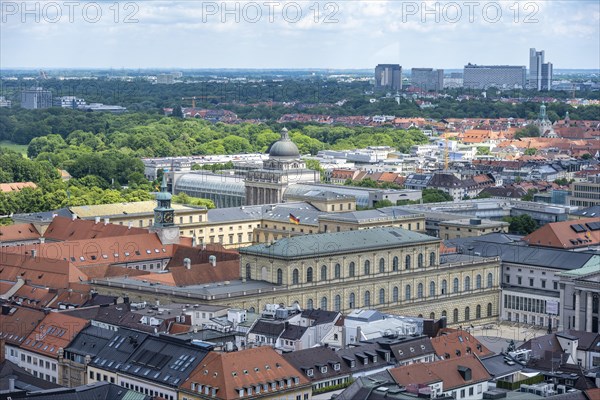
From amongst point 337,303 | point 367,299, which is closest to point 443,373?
point 337,303

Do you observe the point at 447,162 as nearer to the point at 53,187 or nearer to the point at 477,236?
the point at 53,187

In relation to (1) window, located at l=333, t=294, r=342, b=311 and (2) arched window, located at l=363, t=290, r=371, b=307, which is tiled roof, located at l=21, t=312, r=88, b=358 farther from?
(2) arched window, located at l=363, t=290, r=371, b=307

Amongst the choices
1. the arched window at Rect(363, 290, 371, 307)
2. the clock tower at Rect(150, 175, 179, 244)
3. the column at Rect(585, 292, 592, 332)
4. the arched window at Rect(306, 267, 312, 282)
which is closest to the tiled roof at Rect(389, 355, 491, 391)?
the arched window at Rect(306, 267, 312, 282)

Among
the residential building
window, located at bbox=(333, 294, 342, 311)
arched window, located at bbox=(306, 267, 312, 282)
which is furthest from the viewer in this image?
window, located at bbox=(333, 294, 342, 311)

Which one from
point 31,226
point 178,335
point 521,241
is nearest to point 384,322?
point 178,335

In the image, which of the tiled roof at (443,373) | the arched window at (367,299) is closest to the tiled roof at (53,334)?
the tiled roof at (443,373)

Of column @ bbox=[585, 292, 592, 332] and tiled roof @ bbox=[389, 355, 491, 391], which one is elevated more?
tiled roof @ bbox=[389, 355, 491, 391]

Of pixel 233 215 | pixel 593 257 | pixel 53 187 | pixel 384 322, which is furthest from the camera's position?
pixel 53 187
